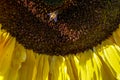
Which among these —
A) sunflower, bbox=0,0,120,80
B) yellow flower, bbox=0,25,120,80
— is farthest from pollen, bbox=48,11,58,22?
yellow flower, bbox=0,25,120,80

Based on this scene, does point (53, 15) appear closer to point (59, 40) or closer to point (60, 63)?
point (59, 40)

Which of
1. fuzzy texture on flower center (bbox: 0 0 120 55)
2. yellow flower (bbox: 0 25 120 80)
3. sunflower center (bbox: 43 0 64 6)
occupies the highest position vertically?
sunflower center (bbox: 43 0 64 6)

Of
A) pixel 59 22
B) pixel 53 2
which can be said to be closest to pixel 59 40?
pixel 59 22

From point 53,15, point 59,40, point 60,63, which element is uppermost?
point 53,15

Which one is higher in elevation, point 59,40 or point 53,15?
point 53,15

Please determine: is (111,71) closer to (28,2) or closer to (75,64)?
(75,64)

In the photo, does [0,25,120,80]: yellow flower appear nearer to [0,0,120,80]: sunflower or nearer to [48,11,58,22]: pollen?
[0,0,120,80]: sunflower

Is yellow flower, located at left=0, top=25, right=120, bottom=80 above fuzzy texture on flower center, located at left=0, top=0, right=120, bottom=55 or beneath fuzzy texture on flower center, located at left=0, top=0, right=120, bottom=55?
beneath
